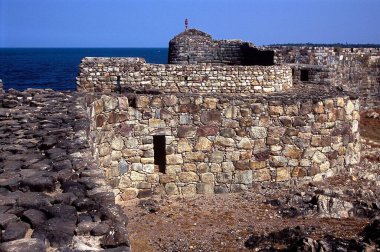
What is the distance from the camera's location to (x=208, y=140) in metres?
10.7

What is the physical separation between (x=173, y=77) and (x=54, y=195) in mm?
10745

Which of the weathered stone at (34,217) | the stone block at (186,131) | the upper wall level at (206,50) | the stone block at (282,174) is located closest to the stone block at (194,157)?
the stone block at (186,131)

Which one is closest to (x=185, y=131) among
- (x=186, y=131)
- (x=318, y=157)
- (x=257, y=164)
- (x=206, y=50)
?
(x=186, y=131)

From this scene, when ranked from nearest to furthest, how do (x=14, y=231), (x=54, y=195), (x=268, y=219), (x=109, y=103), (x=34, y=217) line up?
1. (x=14, y=231)
2. (x=34, y=217)
3. (x=54, y=195)
4. (x=268, y=219)
5. (x=109, y=103)

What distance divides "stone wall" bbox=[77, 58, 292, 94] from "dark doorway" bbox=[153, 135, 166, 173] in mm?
3308

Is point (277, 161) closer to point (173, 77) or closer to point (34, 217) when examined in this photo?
point (173, 77)

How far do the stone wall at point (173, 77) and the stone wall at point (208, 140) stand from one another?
3.55 meters

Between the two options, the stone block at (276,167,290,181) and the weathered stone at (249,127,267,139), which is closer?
the weathered stone at (249,127,267,139)

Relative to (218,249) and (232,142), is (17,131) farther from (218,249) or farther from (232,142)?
(232,142)

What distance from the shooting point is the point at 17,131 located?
6629mm

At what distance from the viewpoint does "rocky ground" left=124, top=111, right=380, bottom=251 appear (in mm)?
8055

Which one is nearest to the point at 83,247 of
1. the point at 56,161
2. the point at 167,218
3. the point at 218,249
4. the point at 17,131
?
the point at 56,161

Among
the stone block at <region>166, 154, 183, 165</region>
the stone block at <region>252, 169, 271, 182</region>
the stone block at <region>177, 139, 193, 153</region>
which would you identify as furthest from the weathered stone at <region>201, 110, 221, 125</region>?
the stone block at <region>252, 169, 271, 182</region>

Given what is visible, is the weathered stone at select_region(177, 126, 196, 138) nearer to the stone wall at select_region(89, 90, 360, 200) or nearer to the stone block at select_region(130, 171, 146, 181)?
the stone wall at select_region(89, 90, 360, 200)
